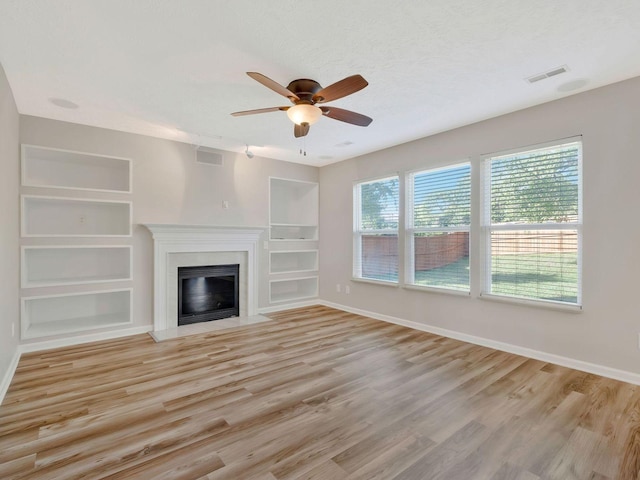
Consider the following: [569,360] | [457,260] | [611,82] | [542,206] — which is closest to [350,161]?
[457,260]

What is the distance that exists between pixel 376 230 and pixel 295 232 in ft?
6.09

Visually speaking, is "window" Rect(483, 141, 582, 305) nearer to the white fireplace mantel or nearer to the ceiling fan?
the ceiling fan

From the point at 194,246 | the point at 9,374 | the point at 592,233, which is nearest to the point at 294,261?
the point at 194,246

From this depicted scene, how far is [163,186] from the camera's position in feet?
14.9

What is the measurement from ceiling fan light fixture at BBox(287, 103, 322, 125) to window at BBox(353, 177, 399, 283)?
245 centimetres

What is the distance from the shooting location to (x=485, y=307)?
12.5 ft

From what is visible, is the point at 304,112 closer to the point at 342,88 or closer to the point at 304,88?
the point at 304,88

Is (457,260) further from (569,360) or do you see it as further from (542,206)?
(569,360)

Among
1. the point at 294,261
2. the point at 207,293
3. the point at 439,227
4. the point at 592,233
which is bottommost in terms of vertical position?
the point at 207,293

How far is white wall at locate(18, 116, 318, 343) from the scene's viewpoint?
12.7 ft

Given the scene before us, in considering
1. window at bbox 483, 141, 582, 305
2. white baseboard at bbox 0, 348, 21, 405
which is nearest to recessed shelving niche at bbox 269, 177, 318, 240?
window at bbox 483, 141, 582, 305

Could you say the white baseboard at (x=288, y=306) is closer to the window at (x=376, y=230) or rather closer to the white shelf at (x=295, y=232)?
the window at (x=376, y=230)

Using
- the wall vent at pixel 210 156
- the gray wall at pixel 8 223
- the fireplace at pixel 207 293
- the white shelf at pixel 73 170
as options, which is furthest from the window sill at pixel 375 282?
the gray wall at pixel 8 223

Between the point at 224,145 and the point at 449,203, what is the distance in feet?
11.0
